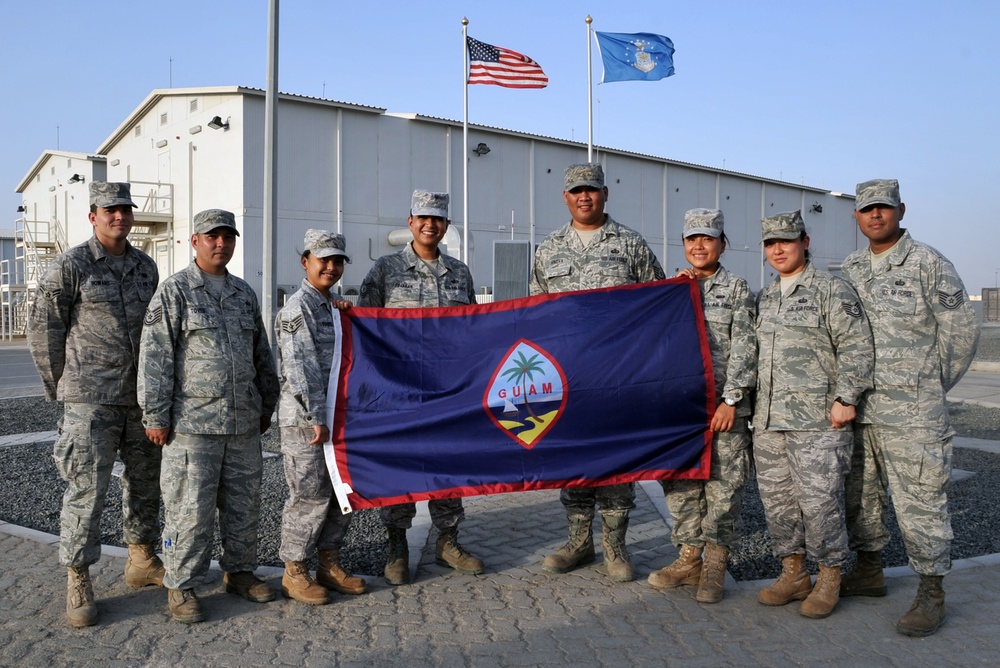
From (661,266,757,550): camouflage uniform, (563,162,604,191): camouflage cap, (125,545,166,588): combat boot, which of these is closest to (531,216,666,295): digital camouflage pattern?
(563,162,604,191): camouflage cap

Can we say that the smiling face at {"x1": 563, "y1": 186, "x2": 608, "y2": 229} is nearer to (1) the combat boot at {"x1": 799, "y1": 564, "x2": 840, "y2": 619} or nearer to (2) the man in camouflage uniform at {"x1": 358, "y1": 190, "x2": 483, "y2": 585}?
(2) the man in camouflage uniform at {"x1": 358, "y1": 190, "x2": 483, "y2": 585}

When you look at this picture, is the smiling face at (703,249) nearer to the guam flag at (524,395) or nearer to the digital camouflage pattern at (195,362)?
the guam flag at (524,395)

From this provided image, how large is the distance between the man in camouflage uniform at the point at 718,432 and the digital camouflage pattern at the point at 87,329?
3285 mm

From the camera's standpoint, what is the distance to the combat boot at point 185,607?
4309 mm

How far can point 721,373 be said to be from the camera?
16.4 ft

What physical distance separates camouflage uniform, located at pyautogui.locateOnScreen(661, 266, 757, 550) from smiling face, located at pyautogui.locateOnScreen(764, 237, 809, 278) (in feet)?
0.88

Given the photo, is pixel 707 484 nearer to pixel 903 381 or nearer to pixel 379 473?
pixel 903 381

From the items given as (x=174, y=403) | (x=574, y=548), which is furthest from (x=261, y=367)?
(x=574, y=548)

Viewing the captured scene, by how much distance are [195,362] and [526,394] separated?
1.94 meters

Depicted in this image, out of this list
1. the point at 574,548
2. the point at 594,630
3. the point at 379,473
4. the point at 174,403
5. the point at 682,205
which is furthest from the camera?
the point at 682,205

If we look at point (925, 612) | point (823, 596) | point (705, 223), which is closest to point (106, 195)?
point (705, 223)

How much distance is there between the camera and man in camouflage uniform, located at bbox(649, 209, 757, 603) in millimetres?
4727

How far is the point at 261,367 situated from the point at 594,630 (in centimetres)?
243

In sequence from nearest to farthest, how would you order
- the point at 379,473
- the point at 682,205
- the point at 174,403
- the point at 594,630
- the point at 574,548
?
the point at 594,630 < the point at 174,403 < the point at 379,473 < the point at 574,548 < the point at 682,205
